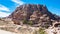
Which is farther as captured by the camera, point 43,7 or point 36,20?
point 43,7

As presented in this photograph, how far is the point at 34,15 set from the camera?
255ft

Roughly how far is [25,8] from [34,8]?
6331 mm

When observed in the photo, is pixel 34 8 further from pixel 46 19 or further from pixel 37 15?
pixel 46 19

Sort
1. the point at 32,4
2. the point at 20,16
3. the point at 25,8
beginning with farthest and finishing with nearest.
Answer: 1. the point at 32,4
2. the point at 25,8
3. the point at 20,16

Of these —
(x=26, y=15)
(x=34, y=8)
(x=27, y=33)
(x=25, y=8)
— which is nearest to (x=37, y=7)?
(x=34, y=8)

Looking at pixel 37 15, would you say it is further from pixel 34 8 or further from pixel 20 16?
pixel 34 8

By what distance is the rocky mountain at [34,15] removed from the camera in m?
67.2

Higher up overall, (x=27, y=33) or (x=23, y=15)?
(x=23, y=15)

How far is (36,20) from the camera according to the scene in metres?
72.2

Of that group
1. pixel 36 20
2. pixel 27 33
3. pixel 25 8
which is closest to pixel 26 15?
pixel 25 8

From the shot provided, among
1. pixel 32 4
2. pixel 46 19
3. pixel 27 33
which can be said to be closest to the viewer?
pixel 27 33

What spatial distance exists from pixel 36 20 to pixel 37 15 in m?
3.87

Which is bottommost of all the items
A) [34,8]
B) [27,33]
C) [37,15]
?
[27,33]

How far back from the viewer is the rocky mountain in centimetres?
6725
